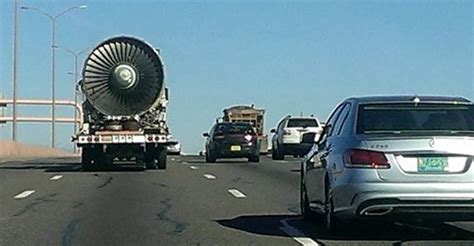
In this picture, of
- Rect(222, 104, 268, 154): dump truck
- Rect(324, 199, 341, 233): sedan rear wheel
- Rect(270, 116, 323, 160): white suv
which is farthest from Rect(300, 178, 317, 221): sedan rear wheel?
Rect(222, 104, 268, 154): dump truck

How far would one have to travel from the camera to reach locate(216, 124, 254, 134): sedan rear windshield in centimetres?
4269

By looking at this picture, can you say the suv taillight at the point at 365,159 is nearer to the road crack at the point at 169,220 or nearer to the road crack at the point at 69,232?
the road crack at the point at 169,220

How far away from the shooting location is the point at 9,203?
20.1 m

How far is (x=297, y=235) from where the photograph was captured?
1408 cm

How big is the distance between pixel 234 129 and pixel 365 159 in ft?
98.3

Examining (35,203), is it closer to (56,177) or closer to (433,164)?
(433,164)

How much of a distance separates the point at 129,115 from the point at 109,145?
3.37ft

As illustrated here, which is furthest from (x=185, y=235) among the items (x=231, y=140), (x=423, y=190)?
(x=231, y=140)

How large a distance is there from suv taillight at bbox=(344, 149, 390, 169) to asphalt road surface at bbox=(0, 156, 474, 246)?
0.86 meters

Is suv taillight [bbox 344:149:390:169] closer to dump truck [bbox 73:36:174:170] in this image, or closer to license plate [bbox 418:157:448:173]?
license plate [bbox 418:157:448:173]

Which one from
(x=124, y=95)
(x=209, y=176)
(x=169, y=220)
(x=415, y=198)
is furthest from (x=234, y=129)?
(x=415, y=198)

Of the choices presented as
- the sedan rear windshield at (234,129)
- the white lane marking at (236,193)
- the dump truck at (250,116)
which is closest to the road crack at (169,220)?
the white lane marking at (236,193)

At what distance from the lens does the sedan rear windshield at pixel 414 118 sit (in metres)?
13.5

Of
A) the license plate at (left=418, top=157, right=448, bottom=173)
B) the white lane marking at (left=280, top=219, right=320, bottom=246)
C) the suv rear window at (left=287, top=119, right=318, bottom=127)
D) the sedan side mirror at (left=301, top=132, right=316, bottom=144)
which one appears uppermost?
the sedan side mirror at (left=301, top=132, right=316, bottom=144)
